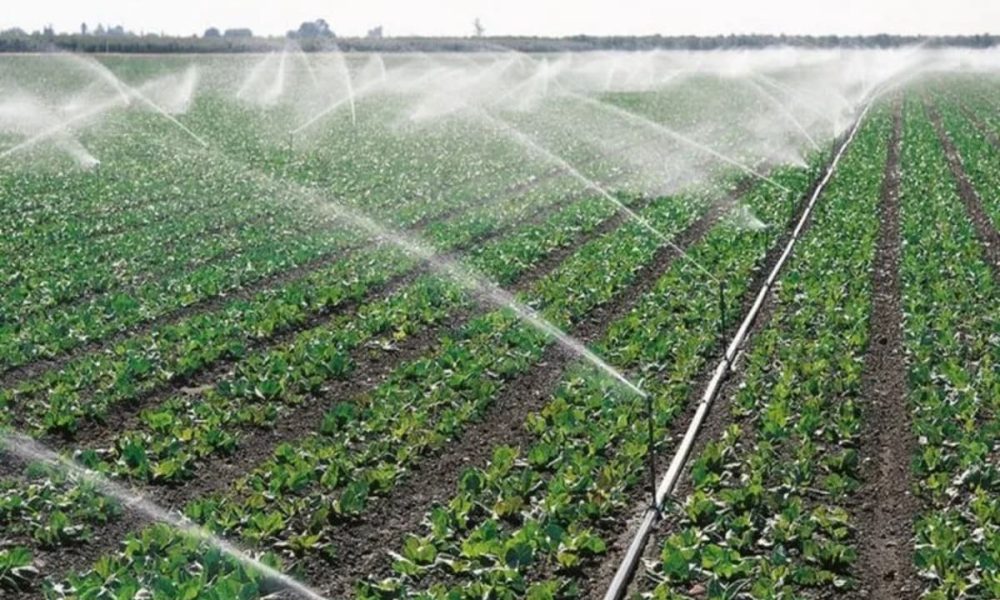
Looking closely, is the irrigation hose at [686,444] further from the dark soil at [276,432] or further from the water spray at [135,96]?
the water spray at [135,96]

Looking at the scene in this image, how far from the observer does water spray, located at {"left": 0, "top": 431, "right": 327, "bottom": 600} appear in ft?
21.2

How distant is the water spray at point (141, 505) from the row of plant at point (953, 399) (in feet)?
12.7

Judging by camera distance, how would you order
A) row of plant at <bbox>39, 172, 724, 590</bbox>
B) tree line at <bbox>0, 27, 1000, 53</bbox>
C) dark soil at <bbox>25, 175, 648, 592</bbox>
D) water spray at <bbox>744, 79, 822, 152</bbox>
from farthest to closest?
tree line at <bbox>0, 27, 1000, 53</bbox>, water spray at <bbox>744, 79, 822, 152</bbox>, dark soil at <bbox>25, 175, 648, 592</bbox>, row of plant at <bbox>39, 172, 724, 590</bbox>

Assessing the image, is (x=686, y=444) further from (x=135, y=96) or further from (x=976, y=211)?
(x=135, y=96)

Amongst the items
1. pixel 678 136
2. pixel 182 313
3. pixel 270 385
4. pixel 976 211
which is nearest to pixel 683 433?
pixel 270 385

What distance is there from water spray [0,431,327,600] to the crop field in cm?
3

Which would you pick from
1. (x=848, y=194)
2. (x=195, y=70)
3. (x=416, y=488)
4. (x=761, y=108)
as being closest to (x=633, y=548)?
(x=416, y=488)

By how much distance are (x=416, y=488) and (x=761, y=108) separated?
45249mm

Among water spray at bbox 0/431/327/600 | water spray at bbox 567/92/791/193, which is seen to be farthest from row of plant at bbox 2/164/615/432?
water spray at bbox 567/92/791/193

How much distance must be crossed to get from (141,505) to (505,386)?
3.68m

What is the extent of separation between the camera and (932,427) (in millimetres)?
8352

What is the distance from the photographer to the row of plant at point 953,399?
6453mm

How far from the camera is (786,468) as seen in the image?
778cm

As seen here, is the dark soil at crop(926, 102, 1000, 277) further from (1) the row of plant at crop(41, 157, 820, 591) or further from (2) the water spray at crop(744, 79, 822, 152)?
(1) the row of plant at crop(41, 157, 820, 591)
